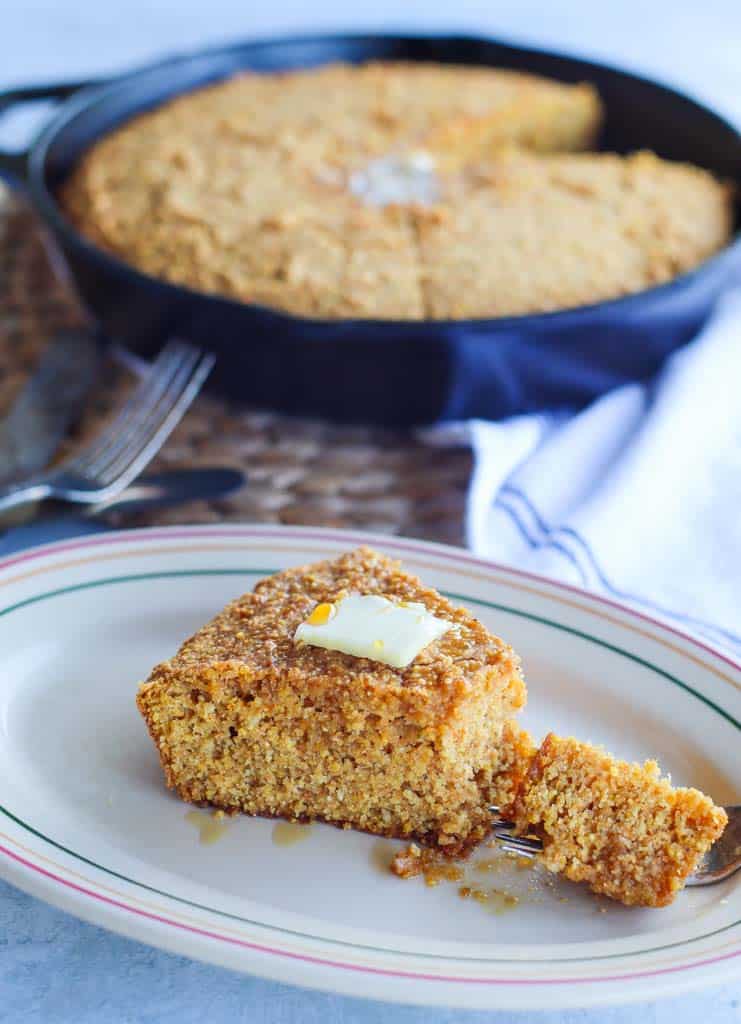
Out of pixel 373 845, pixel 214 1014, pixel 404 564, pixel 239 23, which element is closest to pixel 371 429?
pixel 404 564

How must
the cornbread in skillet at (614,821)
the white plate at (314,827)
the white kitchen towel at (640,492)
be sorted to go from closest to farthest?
the white plate at (314,827)
the cornbread in skillet at (614,821)
the white kitchen towel at (640,492)

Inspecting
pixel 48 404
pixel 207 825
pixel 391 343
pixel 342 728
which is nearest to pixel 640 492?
pixel 391 343

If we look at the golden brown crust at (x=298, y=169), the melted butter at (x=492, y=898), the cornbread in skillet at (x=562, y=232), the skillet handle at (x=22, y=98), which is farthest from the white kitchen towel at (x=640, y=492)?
the skillet handle at (x=22, y=98)

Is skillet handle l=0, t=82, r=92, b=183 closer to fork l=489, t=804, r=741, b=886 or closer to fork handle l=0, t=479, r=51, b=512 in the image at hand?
fork handle l=0, t=479, r=51, b=512

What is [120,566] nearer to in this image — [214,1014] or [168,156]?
[214,1014]

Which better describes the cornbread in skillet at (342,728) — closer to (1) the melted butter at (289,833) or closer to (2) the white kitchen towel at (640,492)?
(1) the melted butter at (289,833)
